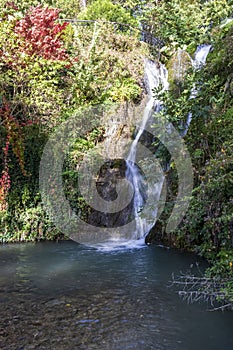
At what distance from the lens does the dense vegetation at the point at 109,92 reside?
5.02m

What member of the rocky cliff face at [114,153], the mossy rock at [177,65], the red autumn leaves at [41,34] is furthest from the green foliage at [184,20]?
the red autumn leaves at [41,34]

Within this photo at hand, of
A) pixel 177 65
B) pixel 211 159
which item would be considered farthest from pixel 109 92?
pixel 211 159

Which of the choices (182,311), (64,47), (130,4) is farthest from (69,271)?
(130,4)

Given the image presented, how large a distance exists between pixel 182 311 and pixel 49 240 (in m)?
5.01

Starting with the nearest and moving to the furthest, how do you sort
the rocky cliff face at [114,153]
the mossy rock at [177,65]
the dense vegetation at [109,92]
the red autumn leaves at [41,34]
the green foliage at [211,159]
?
the green foliage at [211,159], the dense vegetation at [109,92], the red autumn leaves at [41,34], the rocky cliff face at [114,153], the mossy rock at [177,65]

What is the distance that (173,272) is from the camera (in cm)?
581

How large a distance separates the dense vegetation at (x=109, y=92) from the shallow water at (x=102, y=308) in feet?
1.75

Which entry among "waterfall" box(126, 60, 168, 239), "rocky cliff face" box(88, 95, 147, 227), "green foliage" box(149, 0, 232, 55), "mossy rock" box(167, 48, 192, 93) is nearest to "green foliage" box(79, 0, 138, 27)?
"green foliage" box(149, 0, 232, 55)

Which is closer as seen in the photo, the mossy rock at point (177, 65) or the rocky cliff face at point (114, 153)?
the rocky cliff face at point (114, 153)

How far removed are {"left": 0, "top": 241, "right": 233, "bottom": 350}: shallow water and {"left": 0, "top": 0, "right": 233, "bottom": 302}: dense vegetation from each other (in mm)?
534

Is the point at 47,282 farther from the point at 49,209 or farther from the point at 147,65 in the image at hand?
the point at 147,65

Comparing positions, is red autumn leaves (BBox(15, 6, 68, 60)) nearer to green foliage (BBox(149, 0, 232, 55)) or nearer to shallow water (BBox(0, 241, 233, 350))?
green foliage (BBox(149, 0, 232, 55))

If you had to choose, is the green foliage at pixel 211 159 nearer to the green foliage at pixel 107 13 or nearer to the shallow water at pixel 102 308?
the shallow water at pixel 102 308

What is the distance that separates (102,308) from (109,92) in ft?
23.4
